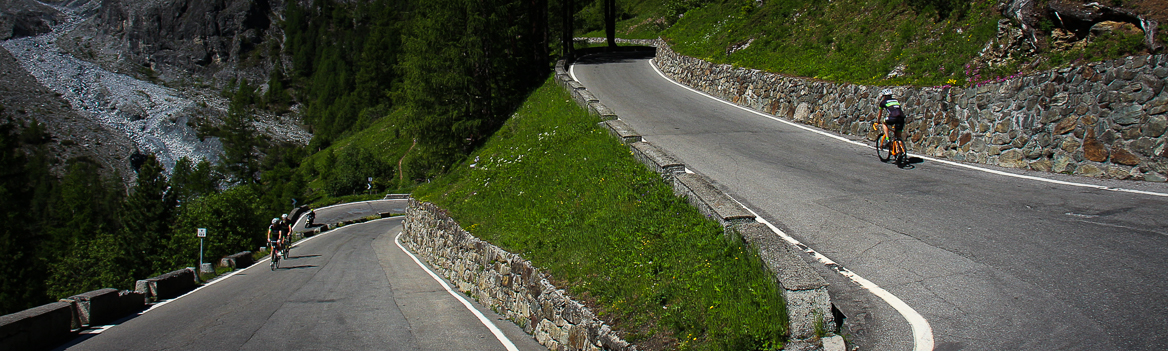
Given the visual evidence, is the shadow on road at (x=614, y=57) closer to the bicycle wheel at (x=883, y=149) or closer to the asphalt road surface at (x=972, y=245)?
the asphalt road surface at (x=972, y=245)

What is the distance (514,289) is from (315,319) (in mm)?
3549

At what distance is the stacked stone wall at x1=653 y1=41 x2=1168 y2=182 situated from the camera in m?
9.41

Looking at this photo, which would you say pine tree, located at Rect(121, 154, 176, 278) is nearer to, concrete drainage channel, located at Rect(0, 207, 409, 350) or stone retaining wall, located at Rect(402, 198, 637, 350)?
stone retaining wall, located at Rect(402, 198, 637, 350)

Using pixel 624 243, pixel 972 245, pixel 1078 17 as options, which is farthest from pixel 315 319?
pixel 1078 17

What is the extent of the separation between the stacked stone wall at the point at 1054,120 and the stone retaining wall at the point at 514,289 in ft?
28.4

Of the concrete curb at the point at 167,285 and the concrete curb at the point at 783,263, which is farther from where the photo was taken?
the concrete curb at the point at 167,285

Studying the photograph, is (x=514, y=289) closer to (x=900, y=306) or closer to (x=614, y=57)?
(x=900, y=306)

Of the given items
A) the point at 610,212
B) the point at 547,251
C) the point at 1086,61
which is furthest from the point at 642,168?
the point at 1086,61

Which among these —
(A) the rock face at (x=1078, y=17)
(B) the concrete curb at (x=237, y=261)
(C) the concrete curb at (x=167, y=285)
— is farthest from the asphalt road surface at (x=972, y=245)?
(B) the concrete curb at (x=237, y=261)

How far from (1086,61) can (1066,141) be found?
1499 millimetres

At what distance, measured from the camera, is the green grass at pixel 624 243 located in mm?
6109

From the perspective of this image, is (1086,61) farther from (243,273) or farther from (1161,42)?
(243,273)

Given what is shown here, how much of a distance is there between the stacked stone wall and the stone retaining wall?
8.64 m

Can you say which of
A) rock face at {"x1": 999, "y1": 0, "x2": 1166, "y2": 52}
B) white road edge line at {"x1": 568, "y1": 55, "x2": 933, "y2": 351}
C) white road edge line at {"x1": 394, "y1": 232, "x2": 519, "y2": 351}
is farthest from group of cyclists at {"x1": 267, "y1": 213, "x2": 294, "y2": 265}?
rock face at {"x1": 999, "y1": 0, "x2": 1166, "y2": 52}
